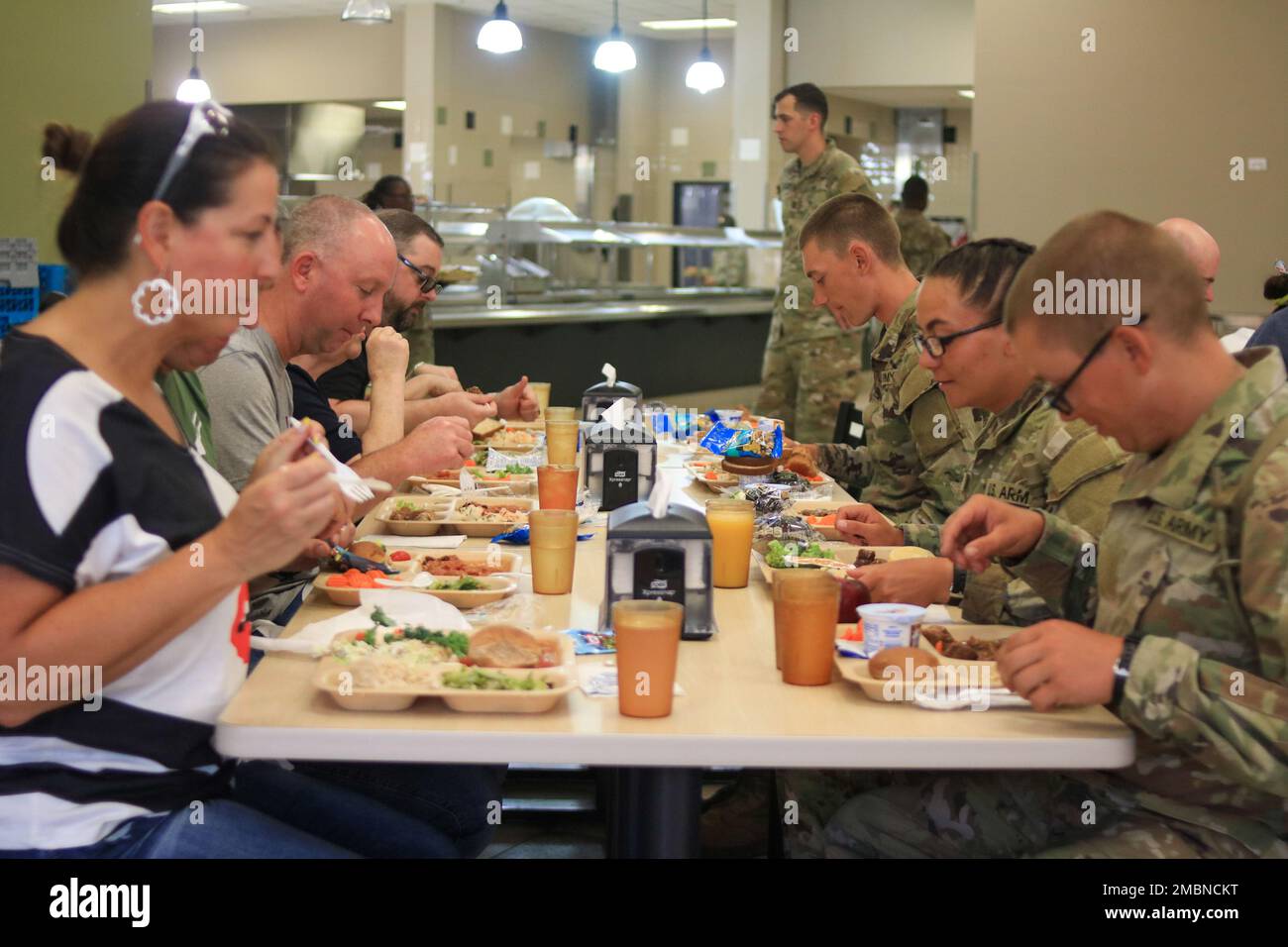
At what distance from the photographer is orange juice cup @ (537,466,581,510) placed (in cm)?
286

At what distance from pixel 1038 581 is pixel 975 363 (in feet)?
2.11

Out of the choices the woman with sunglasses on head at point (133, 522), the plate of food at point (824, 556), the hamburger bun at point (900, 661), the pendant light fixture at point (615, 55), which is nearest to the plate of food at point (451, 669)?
the woman with sunglasses on head at point (133, 522)

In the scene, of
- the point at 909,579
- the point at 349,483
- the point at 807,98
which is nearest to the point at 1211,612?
the point at 909,579

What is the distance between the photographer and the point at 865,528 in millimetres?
2730

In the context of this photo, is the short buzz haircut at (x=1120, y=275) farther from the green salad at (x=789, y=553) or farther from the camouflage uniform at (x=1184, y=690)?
the green salad at (x=789, y=553)

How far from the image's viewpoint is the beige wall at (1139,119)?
6.83m

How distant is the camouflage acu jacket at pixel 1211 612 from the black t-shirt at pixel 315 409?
6.54 ft

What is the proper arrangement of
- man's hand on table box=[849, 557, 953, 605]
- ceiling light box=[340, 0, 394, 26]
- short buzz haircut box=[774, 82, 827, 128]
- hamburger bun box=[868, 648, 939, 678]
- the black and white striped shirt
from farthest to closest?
ceiling light box=[340, 0, 394, 26]
short buzz haircut box=[774, 82, 827, 128]
man's hand on table box=[849, 557, 953, 605]
hamburger bun box=[868, 648, 939, 678]
the black and white striped shirt

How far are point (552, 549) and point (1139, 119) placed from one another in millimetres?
5750

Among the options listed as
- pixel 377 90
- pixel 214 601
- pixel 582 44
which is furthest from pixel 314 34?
pixel 214 601

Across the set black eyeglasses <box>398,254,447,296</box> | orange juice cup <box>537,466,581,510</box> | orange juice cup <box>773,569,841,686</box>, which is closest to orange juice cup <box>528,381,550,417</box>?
black eyeglasses <box>398,254,447,296</box>

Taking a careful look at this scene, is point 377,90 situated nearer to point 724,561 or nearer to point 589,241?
point 589,241

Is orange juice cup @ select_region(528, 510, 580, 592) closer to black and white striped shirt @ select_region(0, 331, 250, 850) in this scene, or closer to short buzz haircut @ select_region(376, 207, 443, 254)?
black and white striped shirt @ select_region(0, 331, 250, 850)

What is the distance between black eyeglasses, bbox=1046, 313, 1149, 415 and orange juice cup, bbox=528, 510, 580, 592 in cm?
85
